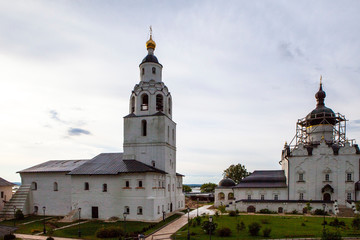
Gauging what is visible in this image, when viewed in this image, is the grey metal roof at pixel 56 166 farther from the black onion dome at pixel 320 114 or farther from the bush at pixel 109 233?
the black onion dome at pixel 320 114

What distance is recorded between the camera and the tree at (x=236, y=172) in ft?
217

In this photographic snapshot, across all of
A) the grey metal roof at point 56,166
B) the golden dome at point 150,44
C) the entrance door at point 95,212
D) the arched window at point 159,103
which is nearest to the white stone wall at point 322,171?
the arched window at point 159,103

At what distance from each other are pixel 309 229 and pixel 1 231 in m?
24.5

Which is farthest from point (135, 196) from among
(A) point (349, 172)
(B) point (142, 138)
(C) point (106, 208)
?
(A) point (349, 172)

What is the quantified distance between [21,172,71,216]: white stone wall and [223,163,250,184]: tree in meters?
39.0

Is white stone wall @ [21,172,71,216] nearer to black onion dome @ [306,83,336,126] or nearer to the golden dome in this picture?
the golden dome

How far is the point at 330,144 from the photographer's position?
42.9 meters

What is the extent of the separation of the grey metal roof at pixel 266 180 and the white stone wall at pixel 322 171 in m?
1.67

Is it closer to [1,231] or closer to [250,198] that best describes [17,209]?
[1,231]

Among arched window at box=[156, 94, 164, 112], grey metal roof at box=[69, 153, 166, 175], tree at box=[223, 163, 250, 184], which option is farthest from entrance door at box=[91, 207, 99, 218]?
tree at box=[223, 163, 250, 184]

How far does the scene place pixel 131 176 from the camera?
3173 centimetres

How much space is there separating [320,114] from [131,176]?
3292cm

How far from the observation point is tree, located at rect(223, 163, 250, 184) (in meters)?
66.2

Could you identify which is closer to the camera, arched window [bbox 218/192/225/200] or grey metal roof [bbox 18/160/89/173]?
grey metal roof [bbox 18/160/89/173]
